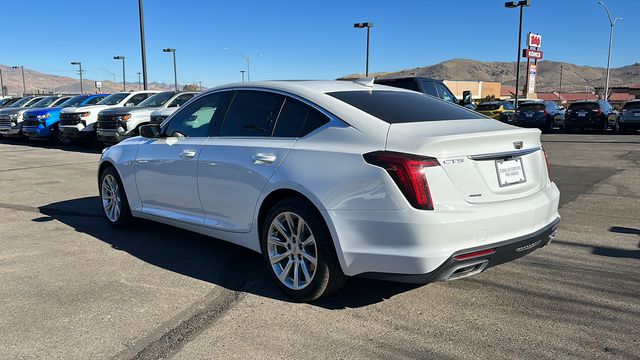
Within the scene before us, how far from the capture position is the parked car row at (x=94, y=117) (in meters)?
14.1

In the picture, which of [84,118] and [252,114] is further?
[84,118]

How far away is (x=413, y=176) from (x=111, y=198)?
4310 mm

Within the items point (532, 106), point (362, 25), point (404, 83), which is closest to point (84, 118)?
point (404, 83)

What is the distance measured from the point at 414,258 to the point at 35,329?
2.58 metres

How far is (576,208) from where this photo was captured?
7.09 meters

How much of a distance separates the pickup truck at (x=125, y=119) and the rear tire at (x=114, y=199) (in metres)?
7.31

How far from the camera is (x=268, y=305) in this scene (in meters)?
3.90

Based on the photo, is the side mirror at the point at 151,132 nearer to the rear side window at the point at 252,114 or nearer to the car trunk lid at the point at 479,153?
the rear side window at the point at 252,114

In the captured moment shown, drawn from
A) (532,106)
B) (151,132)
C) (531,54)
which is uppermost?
(531,54)

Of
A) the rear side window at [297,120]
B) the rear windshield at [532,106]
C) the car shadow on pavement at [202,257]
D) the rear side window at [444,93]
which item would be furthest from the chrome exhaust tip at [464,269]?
the rear windshield at [532,106]

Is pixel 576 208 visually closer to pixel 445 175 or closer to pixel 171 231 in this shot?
pixel 445 175

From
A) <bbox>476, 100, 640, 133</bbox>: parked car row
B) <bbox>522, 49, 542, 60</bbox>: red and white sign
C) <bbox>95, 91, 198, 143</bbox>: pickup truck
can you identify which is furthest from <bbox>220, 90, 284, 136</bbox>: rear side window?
<bbox>522, 49, 542, 60</bbox>: red and white sign

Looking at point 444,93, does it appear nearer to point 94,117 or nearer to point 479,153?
point 479,153

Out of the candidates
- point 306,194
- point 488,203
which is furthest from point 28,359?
point 488,203
